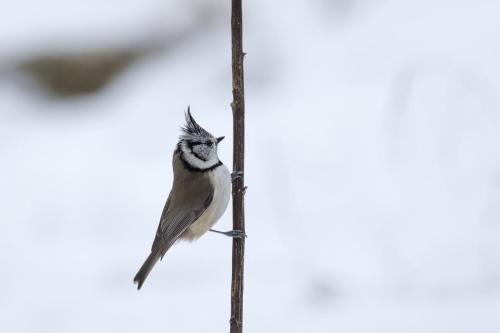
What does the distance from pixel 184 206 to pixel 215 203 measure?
6.9 inches

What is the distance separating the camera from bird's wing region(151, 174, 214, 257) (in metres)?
4.30

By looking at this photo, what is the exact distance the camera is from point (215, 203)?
14.6 ft

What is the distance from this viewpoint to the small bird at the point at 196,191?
171 inches

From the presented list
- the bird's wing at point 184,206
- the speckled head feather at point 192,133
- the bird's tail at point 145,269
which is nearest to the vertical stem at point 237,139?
the bird's tail at point 145,269

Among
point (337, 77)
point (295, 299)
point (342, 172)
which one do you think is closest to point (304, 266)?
point (295, 299)

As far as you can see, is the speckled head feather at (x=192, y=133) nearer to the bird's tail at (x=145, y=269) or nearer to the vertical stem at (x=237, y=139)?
the bird's tail at (x=145, y=269)

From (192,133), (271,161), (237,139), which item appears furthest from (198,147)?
(237,139)

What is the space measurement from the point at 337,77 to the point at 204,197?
10.6 ft

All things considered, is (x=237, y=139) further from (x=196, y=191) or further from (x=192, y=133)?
(x=196, y=191)

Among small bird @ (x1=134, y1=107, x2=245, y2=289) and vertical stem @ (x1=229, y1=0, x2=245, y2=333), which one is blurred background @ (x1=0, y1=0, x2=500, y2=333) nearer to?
small bird @ (x1=134, y1=107, x2=245, y2=289)

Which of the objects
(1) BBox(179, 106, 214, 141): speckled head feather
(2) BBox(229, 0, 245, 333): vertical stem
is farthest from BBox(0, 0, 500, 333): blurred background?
(2) BBox(229, 0, 245, 333): vertical stem

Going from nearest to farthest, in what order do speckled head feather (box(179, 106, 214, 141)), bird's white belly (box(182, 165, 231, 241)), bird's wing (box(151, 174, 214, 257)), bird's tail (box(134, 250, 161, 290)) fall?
bird's tail (box(134, 250, 161, 290)) < speckled head feather (box(179, 106, 214, 141)) < bird's wing (box(151, 174, 214, 257)) < bird's white belly (box(182, 165, 231, 241))

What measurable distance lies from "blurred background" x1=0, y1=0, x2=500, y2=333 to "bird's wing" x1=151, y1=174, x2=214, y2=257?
49cm

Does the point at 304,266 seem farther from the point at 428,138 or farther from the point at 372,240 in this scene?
the point at 428,138
